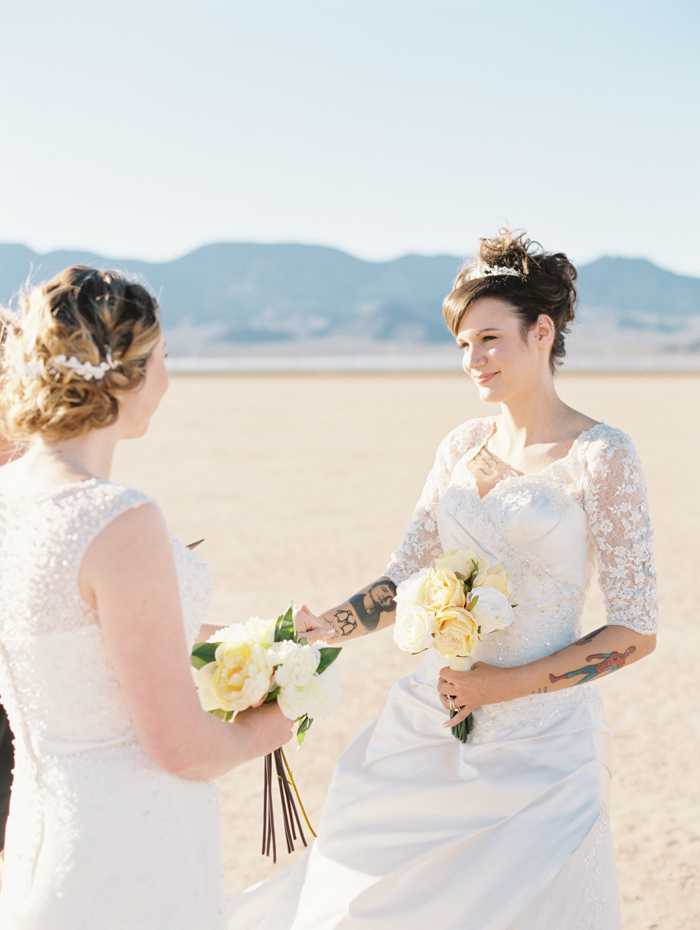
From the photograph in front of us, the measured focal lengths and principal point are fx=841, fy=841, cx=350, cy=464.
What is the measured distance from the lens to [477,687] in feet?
9.65

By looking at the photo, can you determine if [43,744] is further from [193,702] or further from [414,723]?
[414,723]

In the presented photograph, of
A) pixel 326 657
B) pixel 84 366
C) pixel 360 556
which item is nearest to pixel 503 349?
pixel 326 657

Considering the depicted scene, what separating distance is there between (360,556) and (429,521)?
778 centimetres

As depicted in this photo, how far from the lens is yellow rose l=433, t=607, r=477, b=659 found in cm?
273

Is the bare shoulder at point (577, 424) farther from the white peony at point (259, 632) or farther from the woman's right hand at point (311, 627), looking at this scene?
the white peony at point (259, 632)

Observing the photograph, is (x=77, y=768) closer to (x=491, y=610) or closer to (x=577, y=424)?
(x=491, y=610)

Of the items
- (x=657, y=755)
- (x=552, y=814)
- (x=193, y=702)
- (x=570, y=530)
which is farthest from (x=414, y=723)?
(x=657, y=755)

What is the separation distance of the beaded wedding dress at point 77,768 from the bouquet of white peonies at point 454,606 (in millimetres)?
920

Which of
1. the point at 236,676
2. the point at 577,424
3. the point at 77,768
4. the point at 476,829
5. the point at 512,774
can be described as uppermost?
the point at 577,424

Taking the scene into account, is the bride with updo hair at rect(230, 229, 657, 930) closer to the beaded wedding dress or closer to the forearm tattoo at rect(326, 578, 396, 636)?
the forearm tattoo at rect(326, 578, 396, 636)

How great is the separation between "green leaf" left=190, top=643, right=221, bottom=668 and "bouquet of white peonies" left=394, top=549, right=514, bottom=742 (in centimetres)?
72

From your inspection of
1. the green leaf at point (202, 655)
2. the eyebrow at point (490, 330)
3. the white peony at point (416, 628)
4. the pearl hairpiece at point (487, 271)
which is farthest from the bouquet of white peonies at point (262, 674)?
the pearl hairpiece at point (487, 271)

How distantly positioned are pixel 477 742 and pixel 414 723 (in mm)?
271

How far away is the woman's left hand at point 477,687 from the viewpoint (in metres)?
2.94
